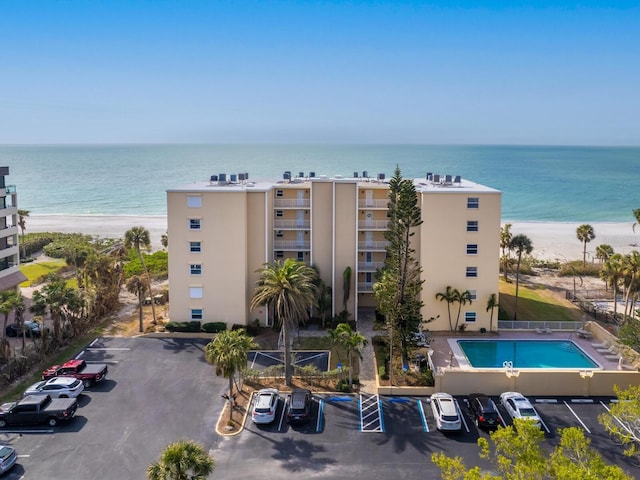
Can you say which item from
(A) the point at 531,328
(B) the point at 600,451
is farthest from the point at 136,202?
(B) the point at 600,451

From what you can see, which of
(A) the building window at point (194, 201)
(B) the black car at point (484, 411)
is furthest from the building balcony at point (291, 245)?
(B) the black car at point (484, 411)

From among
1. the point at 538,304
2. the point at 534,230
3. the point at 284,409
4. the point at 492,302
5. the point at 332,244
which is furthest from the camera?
the point at 534,230

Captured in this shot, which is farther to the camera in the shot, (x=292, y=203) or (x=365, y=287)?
(x=292, y=203)

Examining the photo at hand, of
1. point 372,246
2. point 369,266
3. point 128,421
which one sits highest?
point 372,246

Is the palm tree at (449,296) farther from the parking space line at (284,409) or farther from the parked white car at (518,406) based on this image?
the parking space line at (284,409)

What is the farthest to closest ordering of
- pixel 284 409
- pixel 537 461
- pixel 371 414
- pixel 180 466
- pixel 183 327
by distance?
pixel 183 327
pixel 284 409
pixel 371 414
pixel 180 466
pixel 537 461

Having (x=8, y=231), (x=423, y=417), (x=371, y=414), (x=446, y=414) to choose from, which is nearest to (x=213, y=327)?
(x=371, y=414)

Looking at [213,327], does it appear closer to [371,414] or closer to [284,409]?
[284,409]

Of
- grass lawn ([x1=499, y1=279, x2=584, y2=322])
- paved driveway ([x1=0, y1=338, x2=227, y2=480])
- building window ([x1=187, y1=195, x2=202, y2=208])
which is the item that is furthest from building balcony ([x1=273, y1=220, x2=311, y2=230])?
grass lawn ([x1=499, y1=279, x2=584, y2=322])
